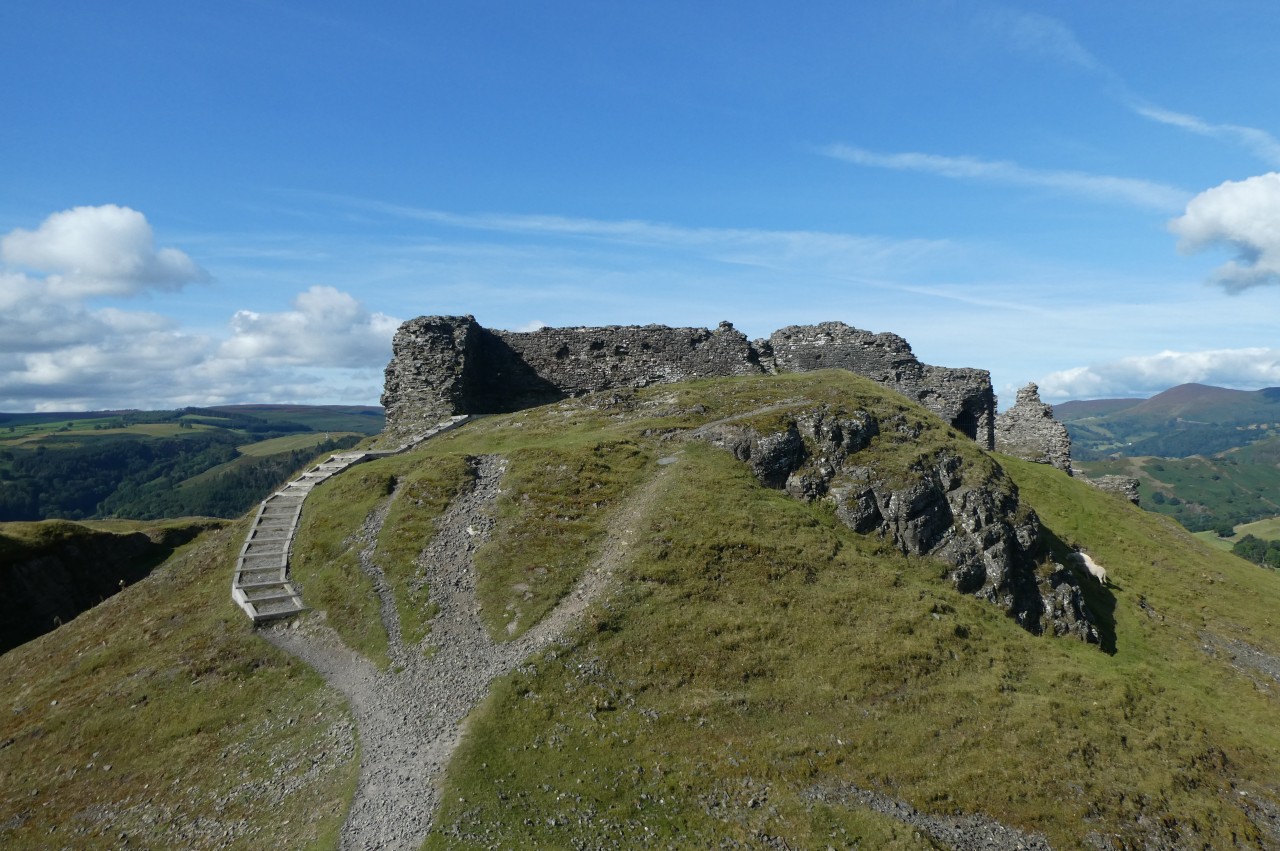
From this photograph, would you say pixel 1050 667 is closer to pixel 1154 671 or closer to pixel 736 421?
pixel 1154 671

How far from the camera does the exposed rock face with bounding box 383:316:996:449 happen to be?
5497 cm

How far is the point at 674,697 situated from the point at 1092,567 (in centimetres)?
3034

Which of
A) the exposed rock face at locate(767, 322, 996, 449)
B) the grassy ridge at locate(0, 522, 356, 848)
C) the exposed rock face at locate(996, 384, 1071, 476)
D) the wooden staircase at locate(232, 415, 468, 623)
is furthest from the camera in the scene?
the exposed rock face at locate(996, 384, 1071, 476)

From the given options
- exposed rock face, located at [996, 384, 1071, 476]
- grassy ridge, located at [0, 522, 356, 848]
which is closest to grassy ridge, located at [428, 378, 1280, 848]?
grassy ridge, located at [0, 522, 356, 848]

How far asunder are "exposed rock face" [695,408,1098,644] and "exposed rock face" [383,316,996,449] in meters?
20.0

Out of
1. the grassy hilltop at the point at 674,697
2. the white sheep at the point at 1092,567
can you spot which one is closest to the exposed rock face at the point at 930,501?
the grassy hilltop at the point at 674,697

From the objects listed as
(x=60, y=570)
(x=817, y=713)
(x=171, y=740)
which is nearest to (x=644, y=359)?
(x=817, y=713)

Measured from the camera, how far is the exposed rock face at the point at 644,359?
5497cm

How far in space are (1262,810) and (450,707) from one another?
26.9 meters

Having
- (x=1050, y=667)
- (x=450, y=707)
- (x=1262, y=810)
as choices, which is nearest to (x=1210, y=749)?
(x=1262, y=810)

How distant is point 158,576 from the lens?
1341 inches

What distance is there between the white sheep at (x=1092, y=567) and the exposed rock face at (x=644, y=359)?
70.8 feet

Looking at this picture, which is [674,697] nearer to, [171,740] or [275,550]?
[171,740]

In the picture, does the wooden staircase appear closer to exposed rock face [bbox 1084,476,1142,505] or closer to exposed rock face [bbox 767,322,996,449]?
exposed rock face [bbox 767,322,996,449]
